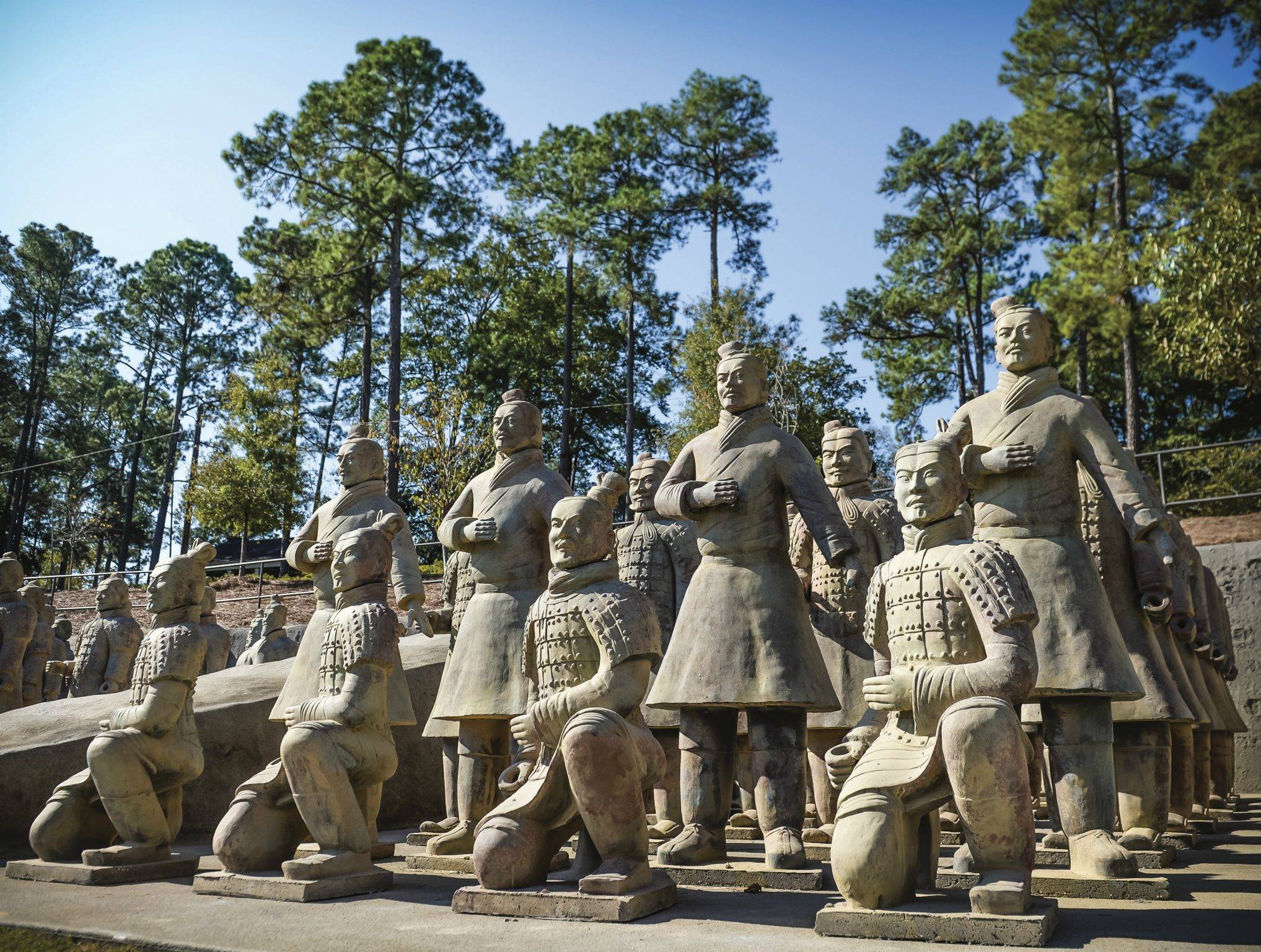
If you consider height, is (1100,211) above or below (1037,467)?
above

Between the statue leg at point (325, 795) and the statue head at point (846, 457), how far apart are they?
149 inches

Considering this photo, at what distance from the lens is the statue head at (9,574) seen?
37.8ft

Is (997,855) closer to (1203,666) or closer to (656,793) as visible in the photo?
(656,793)

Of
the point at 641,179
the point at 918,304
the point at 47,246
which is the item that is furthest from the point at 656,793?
the point at 47,246

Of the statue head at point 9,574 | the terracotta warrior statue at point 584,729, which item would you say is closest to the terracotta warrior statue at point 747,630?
the terracotta warrior statue at point 584,729

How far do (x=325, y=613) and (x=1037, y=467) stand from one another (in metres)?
3.87

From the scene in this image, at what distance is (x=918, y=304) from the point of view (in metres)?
27.6

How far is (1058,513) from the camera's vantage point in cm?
537

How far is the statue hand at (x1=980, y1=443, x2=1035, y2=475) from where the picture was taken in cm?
531

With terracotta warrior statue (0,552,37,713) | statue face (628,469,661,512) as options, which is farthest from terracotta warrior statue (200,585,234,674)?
statue face (628,469,661,512)

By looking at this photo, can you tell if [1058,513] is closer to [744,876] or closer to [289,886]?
[744,876]

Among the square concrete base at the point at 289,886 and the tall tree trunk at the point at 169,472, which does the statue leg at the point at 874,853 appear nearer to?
the square concrete base at the point at 289,886

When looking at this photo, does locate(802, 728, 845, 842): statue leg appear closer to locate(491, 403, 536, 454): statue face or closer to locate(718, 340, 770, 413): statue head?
locate(718, 340, 770, 413): statue head

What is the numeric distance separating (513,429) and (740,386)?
58.2 inches
